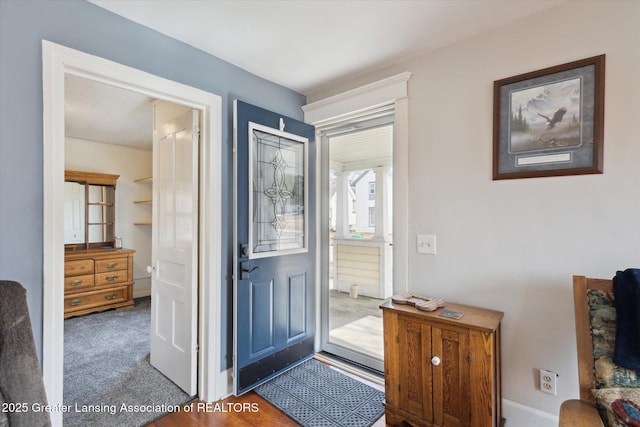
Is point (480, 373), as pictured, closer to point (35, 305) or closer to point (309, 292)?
point (309, 292)

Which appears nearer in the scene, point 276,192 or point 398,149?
point 398,149

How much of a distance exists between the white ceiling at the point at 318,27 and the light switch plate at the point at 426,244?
1.30 metres

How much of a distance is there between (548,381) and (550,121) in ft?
4.72

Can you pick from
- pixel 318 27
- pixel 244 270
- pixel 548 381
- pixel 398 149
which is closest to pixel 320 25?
pixel 318 27

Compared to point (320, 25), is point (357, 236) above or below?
below

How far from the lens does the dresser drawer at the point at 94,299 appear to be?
384 cm

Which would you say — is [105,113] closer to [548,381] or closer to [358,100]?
[358,100]

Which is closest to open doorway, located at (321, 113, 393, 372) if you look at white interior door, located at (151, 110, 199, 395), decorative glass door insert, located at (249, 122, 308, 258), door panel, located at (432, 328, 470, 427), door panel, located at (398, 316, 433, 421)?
decorative glass door insert, located at (249, 122, 308, 258)

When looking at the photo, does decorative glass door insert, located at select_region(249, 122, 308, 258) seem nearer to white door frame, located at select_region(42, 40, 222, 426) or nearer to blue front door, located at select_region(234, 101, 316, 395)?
blue front door, located at select_region(234, 101, 316, 395)

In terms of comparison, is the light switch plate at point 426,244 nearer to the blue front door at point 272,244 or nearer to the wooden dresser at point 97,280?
the blue front door at point 272,244

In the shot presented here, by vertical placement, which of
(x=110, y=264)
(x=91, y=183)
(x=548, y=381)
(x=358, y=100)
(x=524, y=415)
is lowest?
(x=524, y=415)

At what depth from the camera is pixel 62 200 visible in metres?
1.53

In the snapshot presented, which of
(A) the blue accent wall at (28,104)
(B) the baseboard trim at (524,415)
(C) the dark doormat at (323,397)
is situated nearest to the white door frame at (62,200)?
(A) the blue accent wall at (28,104)

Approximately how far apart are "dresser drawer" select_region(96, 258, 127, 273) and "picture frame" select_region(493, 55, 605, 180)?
471 cm
